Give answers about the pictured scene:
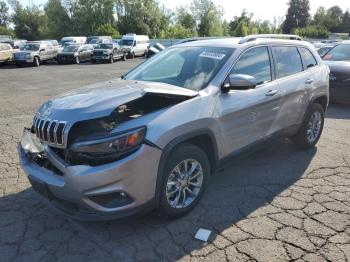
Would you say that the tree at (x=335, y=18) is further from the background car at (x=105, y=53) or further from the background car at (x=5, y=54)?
the background car at (x=5, y=54)

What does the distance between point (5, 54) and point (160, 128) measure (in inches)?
1013

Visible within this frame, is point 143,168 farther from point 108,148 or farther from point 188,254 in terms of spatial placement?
point 188,254

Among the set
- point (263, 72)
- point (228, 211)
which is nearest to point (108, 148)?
point (228, 211)

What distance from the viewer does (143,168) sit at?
3236 millimetres

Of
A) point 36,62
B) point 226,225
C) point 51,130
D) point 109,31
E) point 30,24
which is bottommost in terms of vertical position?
point 226,225

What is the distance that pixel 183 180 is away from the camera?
3.79 meters

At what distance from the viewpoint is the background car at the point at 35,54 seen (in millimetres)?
25422

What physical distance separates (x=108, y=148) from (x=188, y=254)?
117cm

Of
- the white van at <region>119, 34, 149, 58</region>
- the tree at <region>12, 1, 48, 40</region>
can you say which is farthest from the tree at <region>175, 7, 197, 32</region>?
the white van at <region>119, 34, 149, 58</region>

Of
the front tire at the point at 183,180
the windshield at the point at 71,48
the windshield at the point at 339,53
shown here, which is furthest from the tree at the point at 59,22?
the front tire at the point at 183,180

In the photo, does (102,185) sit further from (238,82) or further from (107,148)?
(238,82)

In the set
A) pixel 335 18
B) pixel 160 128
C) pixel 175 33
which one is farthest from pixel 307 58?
pixel 335 18

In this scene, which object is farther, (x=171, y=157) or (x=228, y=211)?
(x=228, y=211)

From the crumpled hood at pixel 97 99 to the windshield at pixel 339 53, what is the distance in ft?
27.1
